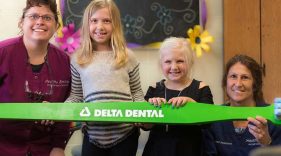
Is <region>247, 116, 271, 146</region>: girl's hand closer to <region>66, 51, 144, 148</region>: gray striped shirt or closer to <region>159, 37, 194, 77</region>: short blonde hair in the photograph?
<region>159, 37, 194, 77</region>: short blonde hair

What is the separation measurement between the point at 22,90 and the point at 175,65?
24.4 inches

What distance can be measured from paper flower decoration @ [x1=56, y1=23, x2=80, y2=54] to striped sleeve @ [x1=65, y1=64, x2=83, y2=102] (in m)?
0.68

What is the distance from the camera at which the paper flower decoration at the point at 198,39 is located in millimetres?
2299

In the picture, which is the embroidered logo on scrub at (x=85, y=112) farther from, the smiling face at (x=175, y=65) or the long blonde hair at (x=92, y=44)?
the smiling face at (x=175, y=65)

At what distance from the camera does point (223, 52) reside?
2383 millimetres

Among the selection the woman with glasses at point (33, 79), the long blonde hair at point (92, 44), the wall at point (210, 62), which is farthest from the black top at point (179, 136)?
the wall at point (210, 62)

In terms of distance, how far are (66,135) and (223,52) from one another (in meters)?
1.27

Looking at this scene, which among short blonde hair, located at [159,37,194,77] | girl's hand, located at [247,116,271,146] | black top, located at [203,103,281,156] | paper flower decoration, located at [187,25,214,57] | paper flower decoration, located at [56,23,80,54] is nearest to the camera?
girl's hand, located at [247,116,271,146]

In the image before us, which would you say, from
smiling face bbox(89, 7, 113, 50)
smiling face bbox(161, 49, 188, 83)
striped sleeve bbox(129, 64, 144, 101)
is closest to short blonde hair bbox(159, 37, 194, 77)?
smiling face bbox(161, 49, 188, 83)

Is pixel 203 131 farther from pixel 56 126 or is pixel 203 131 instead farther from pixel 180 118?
pixel 56 126

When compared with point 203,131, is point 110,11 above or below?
above

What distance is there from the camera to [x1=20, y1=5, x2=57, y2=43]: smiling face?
1.47 m

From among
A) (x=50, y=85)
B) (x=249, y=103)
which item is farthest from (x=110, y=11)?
(x=249, y=103)

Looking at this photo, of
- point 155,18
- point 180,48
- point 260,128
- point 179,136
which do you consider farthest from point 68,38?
point 260,128
